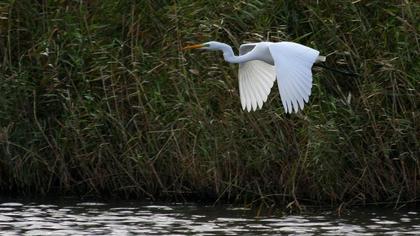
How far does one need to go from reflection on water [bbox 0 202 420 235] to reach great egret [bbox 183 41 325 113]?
0.77 meters

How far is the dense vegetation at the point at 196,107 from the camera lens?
795 centimetres

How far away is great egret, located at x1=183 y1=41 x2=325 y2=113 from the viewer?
668 cm

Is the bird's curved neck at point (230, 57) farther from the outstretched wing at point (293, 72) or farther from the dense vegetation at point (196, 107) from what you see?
the dense vegetation at point (196, 107)

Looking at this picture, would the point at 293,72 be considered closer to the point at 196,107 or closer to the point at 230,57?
the point at 230,57

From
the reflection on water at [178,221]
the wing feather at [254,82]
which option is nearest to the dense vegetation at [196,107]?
the reflection on water at [178,221]

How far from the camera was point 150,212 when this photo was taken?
8.17 metres

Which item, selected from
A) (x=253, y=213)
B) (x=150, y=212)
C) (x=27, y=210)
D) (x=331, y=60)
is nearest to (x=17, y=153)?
(x=27, y=210)

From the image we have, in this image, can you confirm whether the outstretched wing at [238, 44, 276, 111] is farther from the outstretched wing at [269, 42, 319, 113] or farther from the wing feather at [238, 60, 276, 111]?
the outstretched wing at [269, 42, 319, 113]

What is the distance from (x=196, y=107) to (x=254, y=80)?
67cm

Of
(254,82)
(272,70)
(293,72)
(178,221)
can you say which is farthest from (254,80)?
(178,221)

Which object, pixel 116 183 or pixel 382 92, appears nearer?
pixel 382 92

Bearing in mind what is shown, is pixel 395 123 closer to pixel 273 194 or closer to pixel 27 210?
pixel 273 194

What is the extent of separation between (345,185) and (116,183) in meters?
1.67

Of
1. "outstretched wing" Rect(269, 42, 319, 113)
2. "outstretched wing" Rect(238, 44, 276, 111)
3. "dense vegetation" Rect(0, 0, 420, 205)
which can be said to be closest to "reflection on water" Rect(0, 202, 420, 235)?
"dense vegetation" Rect(0, 0, 420, 205)
